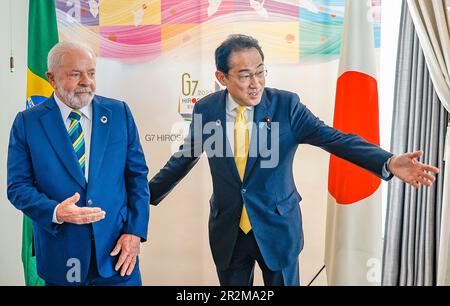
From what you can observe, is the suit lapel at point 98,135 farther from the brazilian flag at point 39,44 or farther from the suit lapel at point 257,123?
the suit lapel at point 257,123

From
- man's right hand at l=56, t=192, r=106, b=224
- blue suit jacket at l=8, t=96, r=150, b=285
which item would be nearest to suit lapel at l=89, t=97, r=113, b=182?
blue suit jacket at l=8, t=96, r=150, b=285

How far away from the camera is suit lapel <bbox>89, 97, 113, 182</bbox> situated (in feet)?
8.05

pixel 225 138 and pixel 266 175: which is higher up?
pixel 225 138

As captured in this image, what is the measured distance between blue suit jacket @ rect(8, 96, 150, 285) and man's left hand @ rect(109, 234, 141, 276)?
0.09 ft

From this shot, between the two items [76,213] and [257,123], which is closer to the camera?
[76,213]

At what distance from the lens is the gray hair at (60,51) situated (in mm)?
2473

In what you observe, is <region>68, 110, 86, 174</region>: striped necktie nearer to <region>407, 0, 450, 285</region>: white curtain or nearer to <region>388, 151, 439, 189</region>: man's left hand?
<region>388, 151, 439, 189</region>: man's left hand

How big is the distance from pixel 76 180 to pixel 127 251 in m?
0.43

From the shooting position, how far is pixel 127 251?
8.27 feet

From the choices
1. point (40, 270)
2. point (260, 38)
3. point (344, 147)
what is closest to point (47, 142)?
point (40, 270)

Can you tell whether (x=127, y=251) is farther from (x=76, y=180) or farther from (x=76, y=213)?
(x=76, y=180)

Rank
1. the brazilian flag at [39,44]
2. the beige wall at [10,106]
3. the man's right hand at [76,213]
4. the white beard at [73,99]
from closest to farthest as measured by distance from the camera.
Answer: the man's right hand at [76,213] → the white beard at [73,99] → the brazilian flag at [39,44] → the beige wall at [10,106]

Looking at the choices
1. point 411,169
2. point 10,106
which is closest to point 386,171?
point 411,169

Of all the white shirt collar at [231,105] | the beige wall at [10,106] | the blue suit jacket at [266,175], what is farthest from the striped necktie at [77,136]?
the white shirt collar at [231,105]
